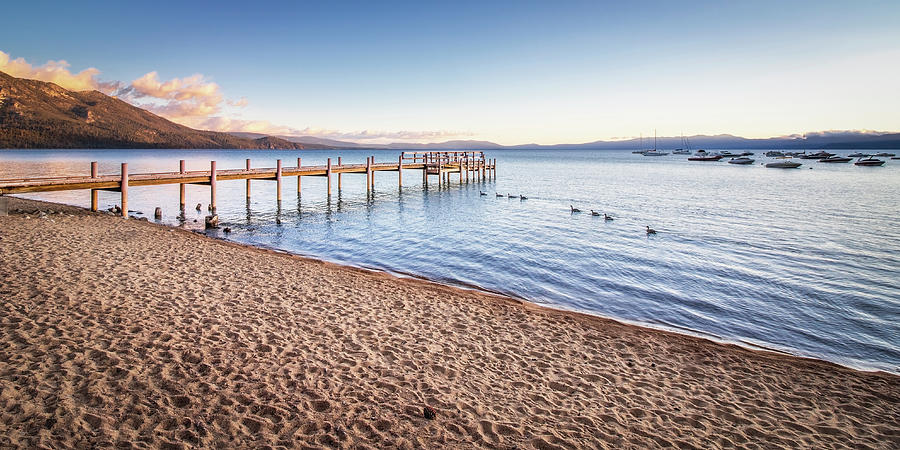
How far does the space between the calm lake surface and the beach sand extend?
2.36 meters

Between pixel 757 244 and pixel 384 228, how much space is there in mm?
16150

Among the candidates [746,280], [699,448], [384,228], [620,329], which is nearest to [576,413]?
[699,448]

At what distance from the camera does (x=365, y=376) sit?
591 cm

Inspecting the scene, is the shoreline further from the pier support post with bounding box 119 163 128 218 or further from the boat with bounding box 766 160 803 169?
the boat with bounding box 766 160 803 169

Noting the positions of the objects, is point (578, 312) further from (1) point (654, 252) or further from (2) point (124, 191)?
(2) point (124, 191)

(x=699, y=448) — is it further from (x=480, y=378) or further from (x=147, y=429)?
(x=147, y=429)

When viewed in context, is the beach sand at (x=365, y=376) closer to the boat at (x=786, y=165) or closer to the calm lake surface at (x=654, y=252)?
the calm lake surface at (x=654, y=252)

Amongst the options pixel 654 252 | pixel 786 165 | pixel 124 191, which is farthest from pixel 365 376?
pixel 786 165

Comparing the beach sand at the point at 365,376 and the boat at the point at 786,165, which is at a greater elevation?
the boat at the point at 786,165

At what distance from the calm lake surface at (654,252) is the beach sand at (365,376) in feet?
7.74

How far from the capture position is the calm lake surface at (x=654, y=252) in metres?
10.4

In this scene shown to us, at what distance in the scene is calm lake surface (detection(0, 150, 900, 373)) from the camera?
10.4 meters

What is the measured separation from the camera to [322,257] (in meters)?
15.5

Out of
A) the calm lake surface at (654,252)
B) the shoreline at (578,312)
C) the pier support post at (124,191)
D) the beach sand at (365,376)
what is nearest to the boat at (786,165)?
the calm lake surface at (654,252)
